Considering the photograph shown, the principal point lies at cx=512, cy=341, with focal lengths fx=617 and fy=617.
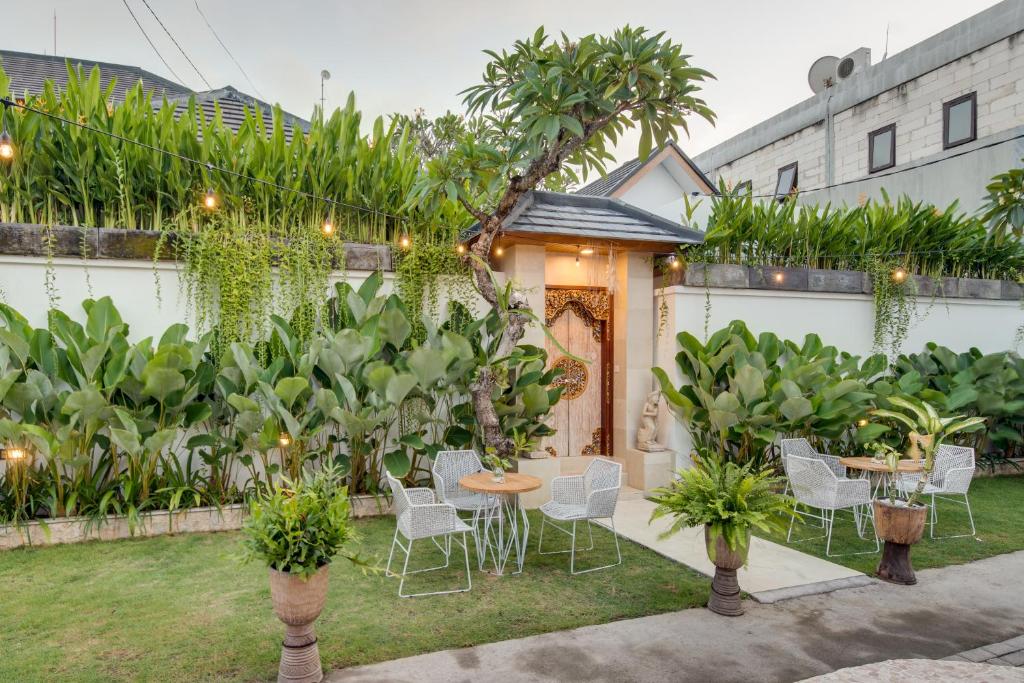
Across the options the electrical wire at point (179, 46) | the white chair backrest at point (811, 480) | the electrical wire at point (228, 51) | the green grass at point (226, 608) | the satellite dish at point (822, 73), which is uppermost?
the satellite dish at point (822, 73)

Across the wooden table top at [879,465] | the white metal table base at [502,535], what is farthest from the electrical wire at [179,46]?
the wooden table top at [879,465]

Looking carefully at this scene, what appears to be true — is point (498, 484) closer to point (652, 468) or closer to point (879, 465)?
point (652, 468)

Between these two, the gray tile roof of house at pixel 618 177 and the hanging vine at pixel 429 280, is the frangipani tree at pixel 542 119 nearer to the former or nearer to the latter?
→ the hanging vine at pixel 429 280

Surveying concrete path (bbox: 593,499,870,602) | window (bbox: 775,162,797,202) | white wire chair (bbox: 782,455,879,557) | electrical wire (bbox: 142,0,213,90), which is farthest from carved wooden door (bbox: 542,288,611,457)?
window (bbox: 775,162,797,202)

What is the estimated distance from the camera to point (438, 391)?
598 centimetres

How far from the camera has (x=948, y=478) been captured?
5680mm

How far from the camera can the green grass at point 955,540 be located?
5094mm

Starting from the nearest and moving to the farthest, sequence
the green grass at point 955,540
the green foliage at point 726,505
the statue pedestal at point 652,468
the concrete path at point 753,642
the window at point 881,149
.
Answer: the concrete path at point 753,642, the green foliage at point 726,505, the green grass at point 955,540, the statue pedestal at point 652,468, the window at point 881,149

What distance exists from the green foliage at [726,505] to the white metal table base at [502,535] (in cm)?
125

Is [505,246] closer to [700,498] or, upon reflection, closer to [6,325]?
[700,498]

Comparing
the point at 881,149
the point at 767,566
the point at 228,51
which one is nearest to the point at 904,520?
the point at 767,566

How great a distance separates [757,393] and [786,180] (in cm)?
1077

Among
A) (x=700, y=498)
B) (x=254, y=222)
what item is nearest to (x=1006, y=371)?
(x=700, y=498)

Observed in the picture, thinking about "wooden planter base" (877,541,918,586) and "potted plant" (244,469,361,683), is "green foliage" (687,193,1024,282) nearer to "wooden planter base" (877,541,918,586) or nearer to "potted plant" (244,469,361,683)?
"wooden planter base" (877,541,918,586)
